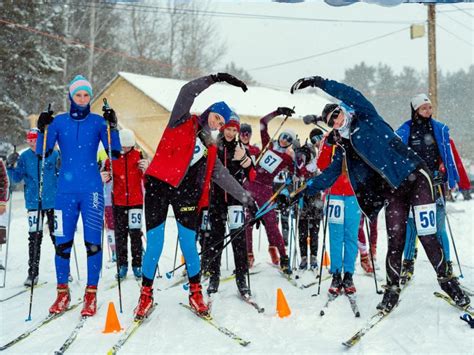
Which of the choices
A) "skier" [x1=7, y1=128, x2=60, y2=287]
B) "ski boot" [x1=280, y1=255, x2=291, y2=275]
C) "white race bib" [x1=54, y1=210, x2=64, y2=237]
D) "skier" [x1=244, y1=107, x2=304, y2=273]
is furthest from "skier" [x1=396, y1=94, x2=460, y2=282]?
"skier" [x1=7, y1=128, x2=60, y2=287]

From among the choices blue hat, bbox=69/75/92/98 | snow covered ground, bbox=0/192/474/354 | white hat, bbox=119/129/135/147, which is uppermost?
blue hat, bbox=69/75/92/98

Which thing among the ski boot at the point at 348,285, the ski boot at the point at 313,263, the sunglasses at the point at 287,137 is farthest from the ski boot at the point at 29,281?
the ski boot at the point at 348,285

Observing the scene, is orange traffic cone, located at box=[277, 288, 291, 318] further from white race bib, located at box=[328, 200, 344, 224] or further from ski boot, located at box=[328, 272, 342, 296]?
white race bib, located at box=[328, 200, 344, 224]

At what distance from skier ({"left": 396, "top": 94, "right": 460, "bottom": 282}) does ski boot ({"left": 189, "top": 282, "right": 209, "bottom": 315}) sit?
2392mm

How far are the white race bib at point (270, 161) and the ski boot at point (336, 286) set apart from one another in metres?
1.79

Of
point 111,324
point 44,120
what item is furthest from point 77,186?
point 111,324

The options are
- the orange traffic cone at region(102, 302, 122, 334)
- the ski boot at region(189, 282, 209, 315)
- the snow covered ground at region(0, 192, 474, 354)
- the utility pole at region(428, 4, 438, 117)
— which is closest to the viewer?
the snow covered ground at region(0, 192, 474, 354)

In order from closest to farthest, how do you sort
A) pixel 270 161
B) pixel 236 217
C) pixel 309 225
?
pixel 236 217
pixel 270 161
pixel 309 225

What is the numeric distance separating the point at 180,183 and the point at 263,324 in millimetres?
1438

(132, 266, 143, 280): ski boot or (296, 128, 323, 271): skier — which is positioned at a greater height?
(296, 128, 323, 271): skier

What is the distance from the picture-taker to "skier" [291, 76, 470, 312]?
147 inches

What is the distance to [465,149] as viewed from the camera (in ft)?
146

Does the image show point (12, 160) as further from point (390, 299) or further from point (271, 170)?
point (390, 299)

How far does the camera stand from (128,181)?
224 inches
